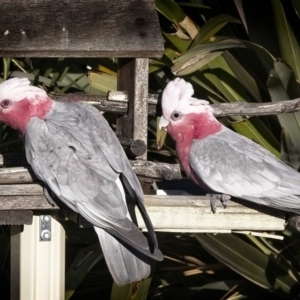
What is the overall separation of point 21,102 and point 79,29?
43 cm

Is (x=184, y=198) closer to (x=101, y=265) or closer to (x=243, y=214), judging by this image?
(x=243, y=214)

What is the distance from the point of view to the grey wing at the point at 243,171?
3.97 meters

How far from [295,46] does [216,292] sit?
1687 millimetres

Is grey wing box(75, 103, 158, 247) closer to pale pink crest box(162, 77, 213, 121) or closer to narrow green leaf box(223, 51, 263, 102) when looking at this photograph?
pale pink crest box(162, 77, 213, 121)

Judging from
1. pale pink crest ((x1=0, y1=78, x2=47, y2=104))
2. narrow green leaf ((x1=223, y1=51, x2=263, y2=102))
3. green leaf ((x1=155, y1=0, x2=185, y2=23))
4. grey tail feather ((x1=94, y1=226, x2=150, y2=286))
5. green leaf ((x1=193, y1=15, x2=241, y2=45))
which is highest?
green leaf ((x1=155, y1=0, x2=185, y2=23))

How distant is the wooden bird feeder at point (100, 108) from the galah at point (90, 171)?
100 mm

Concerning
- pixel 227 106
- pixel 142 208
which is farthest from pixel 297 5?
pixel 142 208

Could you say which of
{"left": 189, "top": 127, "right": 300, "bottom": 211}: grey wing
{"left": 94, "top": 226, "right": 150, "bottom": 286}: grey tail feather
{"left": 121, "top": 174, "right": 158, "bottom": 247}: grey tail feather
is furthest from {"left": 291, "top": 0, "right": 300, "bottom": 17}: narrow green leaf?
{"left": 94, "top": 226, "right": 150, "bottom": 286}: grey tail feather

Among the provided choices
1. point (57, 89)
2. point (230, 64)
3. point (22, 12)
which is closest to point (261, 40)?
point (230, 64)

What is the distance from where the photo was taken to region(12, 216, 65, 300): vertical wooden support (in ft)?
12.5

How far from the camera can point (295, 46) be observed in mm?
4930

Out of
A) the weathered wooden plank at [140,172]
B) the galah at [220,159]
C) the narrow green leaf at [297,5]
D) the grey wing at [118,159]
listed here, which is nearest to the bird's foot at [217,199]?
the galah at [220,159]

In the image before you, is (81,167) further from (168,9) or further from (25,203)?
(168,9)

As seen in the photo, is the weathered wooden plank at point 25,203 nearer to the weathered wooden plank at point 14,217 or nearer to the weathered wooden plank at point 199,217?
the weathered wooden plank at point 14,217
